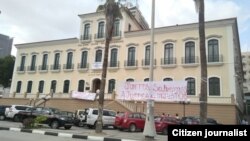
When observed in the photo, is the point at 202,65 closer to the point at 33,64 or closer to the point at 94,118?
the point at 94,118

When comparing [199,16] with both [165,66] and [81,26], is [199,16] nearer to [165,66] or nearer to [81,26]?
[165,66]

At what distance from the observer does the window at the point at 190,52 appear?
2906cm

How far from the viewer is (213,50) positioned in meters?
28.2

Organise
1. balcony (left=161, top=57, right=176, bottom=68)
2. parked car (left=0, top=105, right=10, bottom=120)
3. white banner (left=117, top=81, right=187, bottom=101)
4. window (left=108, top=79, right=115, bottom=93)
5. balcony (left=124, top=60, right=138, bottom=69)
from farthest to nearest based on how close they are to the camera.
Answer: window (left=108, top=79, right=115, bottom=93) < balcony (left=124, top=60, right=138, bottom=69) < balcony (left=161, top=57, right=176, bottom=68) < parked car (left=0, top=105, right=10, bottom=120) < white banner (left=117, top=81, right=187, bottom=101)

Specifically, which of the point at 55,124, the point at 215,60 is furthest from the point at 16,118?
the point at 215,60

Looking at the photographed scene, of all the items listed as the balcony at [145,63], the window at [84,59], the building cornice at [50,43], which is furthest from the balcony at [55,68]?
the balcony at [145,63]

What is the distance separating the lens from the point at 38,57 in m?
40.1

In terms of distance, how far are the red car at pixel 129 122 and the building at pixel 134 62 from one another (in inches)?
194

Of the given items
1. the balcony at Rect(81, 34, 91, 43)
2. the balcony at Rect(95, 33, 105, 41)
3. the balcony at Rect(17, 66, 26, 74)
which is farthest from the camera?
the balcony at Rect(17, 66, 26, 74)

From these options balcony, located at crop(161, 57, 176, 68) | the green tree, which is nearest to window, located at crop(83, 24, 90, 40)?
balcony, located at crop(161, 57, 176, 68)

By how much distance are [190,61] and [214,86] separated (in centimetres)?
351

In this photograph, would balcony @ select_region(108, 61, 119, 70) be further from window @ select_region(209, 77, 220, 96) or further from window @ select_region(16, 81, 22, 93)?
window @ select_region(16, 81, 22, 93)

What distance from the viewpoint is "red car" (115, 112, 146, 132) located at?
2091cm

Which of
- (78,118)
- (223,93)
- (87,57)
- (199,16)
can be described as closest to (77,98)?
(87,57)
